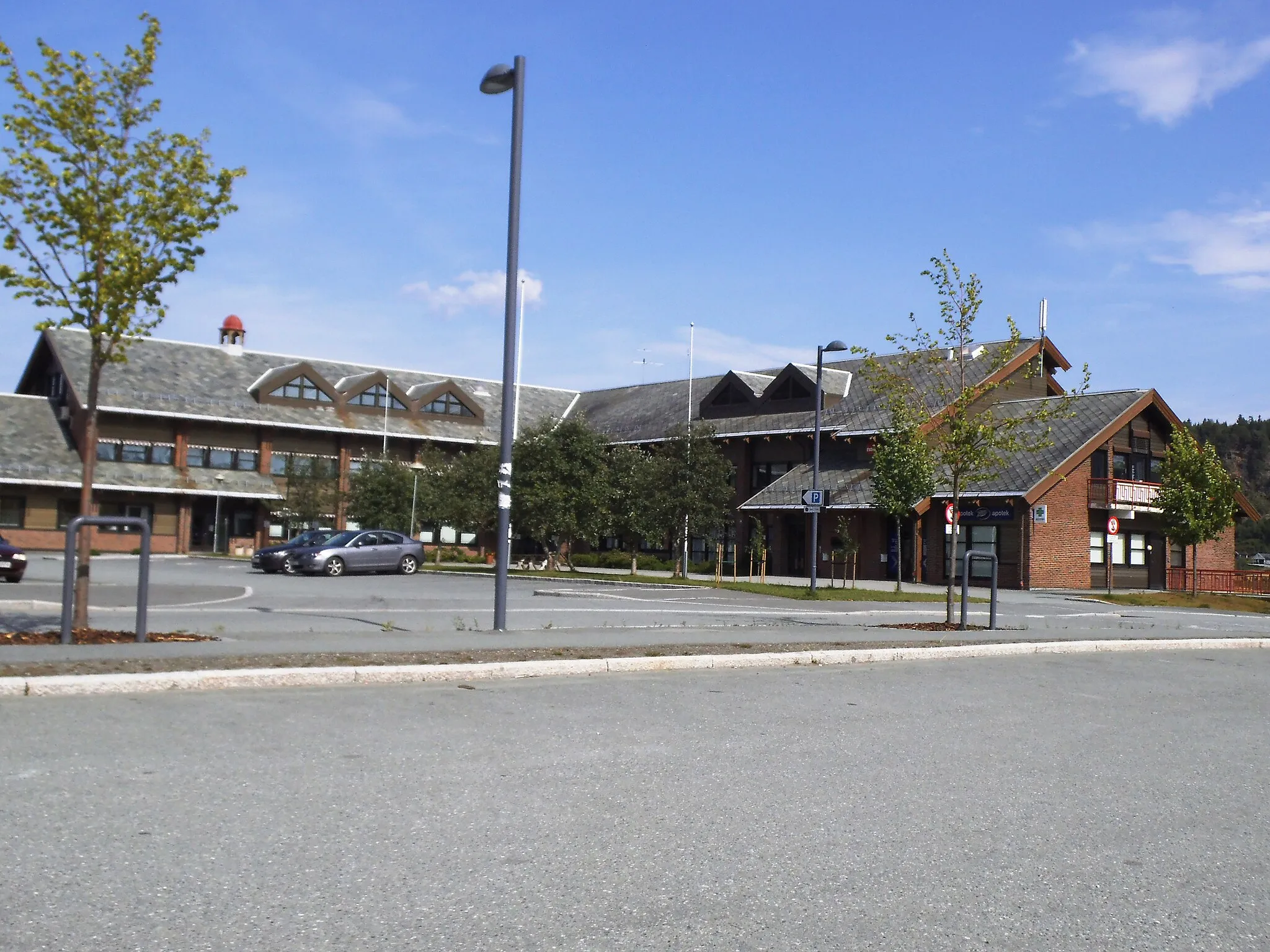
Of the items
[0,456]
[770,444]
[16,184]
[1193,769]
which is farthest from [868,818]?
[0,456]

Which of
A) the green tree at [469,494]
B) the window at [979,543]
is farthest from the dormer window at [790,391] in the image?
the green tree at [469,494]

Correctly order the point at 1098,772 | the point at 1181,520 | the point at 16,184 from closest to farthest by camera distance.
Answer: the point at 1098,772
the point at 16,184
the point at 1181,520

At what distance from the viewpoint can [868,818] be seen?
611 centimetres

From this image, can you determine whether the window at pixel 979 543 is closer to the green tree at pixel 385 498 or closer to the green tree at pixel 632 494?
the green tree at pixel 632 494

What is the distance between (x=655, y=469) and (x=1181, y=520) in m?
18.3

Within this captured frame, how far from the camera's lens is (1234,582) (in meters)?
45.5

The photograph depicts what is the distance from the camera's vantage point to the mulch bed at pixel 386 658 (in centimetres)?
981

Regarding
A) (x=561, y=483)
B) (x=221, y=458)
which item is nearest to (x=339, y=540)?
(x=561, y=483)

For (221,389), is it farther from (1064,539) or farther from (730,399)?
(1064,539)

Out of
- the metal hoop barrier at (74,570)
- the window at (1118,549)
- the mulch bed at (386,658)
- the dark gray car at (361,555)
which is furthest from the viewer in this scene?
the window at (1118,549)

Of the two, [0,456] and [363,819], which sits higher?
[0,456]

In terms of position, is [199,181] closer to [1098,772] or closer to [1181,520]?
[1098,772]

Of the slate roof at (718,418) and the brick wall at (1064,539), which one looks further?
the slate roof at (718,418)

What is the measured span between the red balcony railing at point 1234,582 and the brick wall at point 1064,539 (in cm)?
413
